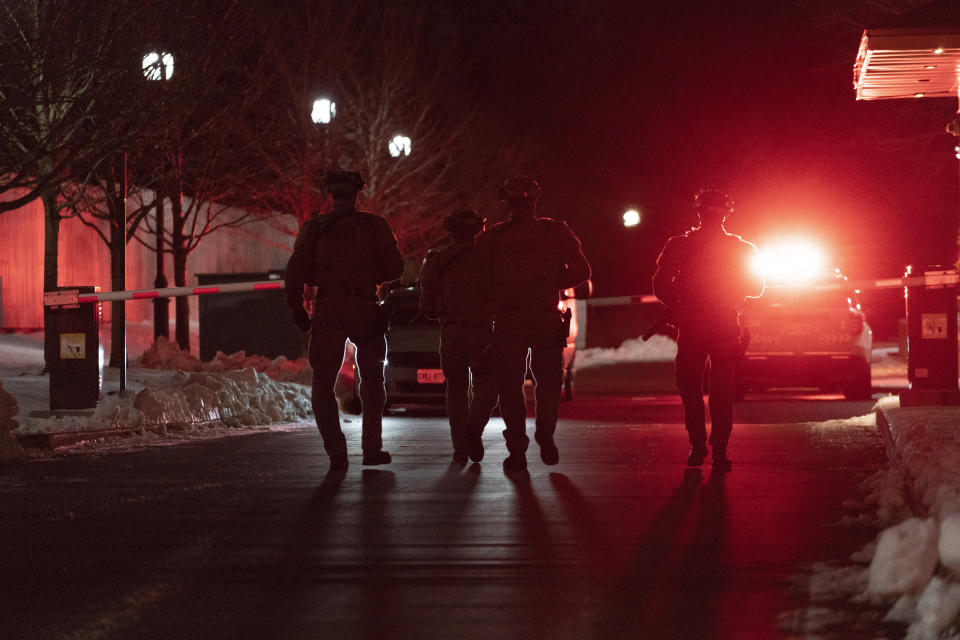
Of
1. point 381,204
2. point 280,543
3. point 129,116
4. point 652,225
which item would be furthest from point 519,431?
point 652,225

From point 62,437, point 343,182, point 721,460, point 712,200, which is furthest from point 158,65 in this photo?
point 721,460

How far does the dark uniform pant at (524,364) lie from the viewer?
9.64 m

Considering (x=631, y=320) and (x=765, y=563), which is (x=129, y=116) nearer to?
(x=765, y=563)

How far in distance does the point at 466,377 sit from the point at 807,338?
8.17 meters

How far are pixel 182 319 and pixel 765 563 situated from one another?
24778 mm

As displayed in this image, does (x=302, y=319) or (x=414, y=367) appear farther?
(x=414, y=367)

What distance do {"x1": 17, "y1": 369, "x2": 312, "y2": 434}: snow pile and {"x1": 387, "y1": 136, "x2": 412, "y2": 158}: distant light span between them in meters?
16.9

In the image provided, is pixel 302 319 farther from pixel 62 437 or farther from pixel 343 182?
pixel 62 437

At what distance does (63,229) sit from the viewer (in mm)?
32500

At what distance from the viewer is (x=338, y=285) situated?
9.63m

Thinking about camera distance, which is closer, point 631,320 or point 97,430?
point 97,430

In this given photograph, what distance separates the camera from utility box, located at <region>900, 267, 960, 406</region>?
528 inches

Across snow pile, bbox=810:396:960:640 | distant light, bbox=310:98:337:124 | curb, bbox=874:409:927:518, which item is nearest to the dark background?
distant light, bbox=310:98:337:124

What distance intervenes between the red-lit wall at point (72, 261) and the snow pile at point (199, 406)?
13.8 m
